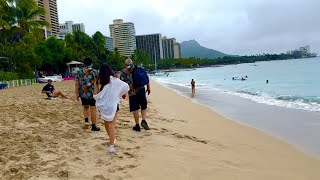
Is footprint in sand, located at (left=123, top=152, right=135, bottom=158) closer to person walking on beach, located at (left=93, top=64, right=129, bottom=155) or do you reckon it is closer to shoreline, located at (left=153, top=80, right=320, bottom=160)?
person walking on beach, located at (left=93, top=64, right=129, bottom=155)

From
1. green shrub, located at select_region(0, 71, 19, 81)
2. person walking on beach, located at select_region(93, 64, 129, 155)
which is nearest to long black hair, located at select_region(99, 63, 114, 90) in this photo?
person walking on beach, located at select_region(93, 64, 129, 155)

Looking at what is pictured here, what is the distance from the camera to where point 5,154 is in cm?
460

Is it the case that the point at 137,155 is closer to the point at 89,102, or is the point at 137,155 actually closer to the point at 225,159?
the point at 225,159

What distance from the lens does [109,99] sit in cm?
513

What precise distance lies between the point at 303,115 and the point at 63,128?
7968mm

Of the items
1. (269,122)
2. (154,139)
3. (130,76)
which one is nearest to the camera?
(154,139)

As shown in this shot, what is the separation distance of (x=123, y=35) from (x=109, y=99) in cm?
17419

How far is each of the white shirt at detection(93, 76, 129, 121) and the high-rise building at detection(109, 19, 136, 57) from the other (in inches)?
6655

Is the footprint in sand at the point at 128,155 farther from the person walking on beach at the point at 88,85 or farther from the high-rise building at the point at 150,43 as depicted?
the high-rise building at the point at 150,43

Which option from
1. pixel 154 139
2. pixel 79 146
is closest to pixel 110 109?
pixel 79 146

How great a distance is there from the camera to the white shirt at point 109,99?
5.11 m

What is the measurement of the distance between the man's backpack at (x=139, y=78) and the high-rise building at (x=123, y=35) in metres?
168

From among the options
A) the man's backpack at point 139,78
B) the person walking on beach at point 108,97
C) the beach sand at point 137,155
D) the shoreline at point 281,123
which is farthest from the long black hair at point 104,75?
the shoreline at point 281,123

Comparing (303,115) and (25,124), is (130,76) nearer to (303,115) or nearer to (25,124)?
(25,124)
